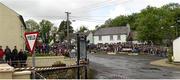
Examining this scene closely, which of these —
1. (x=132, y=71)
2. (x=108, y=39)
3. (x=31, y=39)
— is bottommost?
(x=132, y=71)

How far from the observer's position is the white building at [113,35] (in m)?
103

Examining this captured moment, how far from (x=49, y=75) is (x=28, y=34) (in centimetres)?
1126

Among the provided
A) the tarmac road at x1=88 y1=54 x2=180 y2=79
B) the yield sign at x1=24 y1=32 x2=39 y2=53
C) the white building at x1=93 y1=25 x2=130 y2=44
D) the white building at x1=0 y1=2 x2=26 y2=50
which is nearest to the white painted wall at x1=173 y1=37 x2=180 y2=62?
the tarmac road at x1=88 y1=54 x2=180 y2=79

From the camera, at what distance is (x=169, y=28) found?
88.1 meters

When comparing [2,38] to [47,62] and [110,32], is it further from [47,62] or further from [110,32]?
[110,32]

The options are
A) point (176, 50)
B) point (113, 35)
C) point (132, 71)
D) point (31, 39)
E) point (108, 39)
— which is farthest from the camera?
point (108, 39)

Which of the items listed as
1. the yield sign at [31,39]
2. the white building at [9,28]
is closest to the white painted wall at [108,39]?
the white building at [9,28]

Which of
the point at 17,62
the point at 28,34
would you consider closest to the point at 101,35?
the point at 17,62

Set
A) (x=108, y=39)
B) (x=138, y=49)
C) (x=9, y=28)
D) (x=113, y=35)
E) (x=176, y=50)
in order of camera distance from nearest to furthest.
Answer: (x=9, y=28), (x=176, y=50), (x=138, y=49), (x=113, y=35), (x=108, y=39)

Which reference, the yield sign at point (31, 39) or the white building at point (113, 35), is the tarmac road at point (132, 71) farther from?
the white building at point (113, 35)

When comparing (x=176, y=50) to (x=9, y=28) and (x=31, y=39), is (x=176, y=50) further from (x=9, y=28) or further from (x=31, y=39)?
(x=31, y=39)

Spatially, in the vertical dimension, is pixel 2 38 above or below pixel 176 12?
below

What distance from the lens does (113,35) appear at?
105188mm

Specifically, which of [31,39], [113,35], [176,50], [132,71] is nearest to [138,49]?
[176,50]
